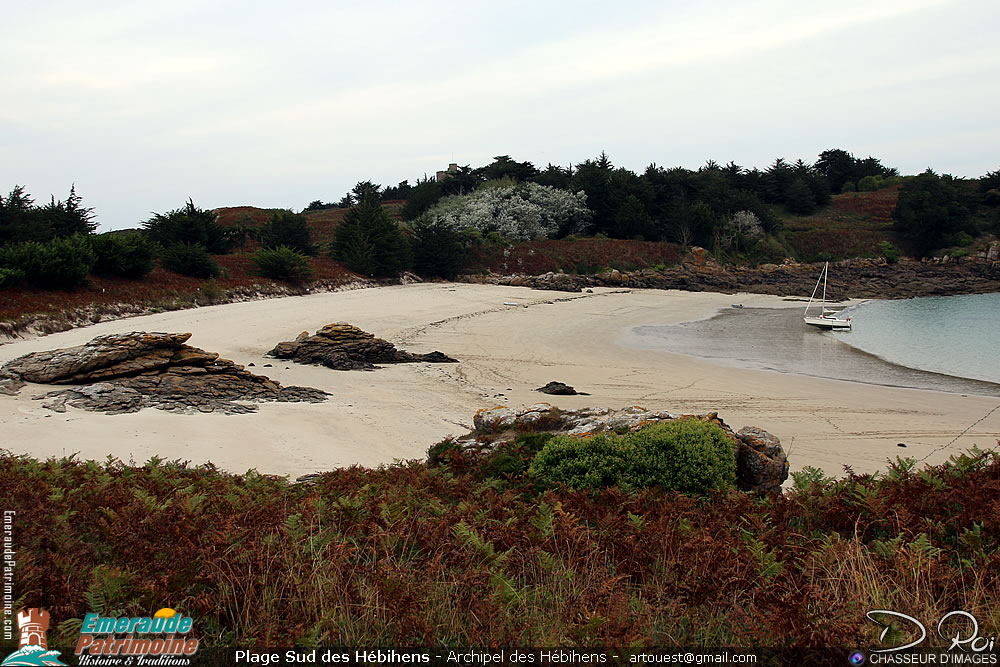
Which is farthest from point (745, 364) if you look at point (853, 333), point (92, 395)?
point (92, 395)

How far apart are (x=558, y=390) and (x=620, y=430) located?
664 cm

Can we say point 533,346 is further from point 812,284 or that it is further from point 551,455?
point 812,284

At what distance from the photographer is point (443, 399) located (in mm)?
12477

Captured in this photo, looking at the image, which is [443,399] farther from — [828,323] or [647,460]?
[828,323]

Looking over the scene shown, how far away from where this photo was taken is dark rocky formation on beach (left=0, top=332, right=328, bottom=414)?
9.99 metres

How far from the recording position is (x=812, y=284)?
46.1m

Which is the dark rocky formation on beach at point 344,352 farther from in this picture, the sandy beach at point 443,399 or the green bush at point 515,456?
the green bush at point 515,456

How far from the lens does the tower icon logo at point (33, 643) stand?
255cm

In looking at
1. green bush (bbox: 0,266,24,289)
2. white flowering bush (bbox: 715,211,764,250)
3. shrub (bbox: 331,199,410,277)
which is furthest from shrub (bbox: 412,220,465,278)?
white flowering bush (bbox: 715,211,764,250)

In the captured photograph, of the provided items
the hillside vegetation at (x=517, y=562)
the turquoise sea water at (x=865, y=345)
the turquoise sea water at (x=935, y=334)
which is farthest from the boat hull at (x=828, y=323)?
the hillside vegetation at (x=517, y=562)

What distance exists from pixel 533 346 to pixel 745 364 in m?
6.32

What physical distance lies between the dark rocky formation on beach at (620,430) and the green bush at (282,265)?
76.5 ft

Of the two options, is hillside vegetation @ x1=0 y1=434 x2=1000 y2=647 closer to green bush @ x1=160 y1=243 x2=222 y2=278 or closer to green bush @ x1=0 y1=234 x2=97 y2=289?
green bush @ x1=0 y1=234 x2=97 y2=289

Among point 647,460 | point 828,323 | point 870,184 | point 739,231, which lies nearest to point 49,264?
point 647,460
